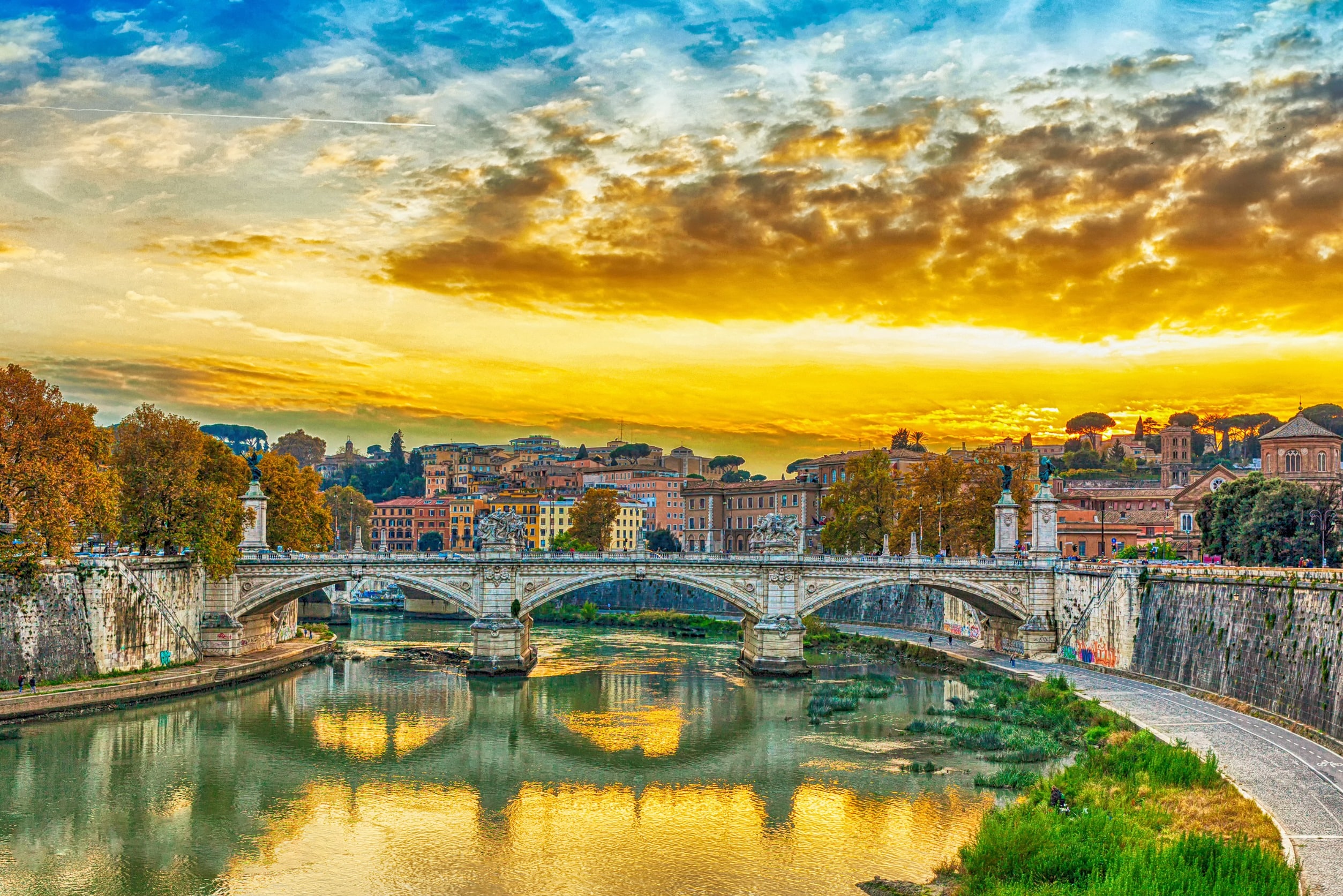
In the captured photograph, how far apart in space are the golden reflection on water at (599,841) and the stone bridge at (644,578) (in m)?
17.9

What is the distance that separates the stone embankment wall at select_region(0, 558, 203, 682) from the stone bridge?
83.8 inches

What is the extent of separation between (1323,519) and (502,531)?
1276 inches

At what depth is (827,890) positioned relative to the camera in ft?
67.1

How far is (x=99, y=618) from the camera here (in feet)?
126

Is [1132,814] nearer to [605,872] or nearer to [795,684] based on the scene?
[605,872]

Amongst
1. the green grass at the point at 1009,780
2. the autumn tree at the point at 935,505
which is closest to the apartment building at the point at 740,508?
the autumn tree at the point at 935,505

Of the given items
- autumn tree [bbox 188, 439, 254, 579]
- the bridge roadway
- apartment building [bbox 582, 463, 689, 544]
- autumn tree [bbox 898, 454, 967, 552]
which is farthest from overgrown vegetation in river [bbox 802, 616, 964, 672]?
apartment building [bbox 582, 463, 689, 544]

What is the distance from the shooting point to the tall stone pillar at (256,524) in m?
47.0

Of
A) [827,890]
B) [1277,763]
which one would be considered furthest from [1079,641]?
[827,890]

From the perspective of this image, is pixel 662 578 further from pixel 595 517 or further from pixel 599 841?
pixel 595 517

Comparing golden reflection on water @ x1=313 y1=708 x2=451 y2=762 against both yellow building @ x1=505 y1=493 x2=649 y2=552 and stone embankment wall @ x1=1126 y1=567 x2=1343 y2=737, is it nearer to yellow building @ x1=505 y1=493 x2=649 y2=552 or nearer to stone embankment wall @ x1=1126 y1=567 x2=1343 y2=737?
stone embankment wall @ x1=1126 y1=567 x2=1343 y2=737

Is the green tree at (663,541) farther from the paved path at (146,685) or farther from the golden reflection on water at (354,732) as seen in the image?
the golden reflection on water at (354,732)

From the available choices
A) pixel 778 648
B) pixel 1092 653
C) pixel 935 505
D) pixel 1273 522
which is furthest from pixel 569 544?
pixel 1273 522

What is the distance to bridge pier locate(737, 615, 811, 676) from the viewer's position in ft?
149
